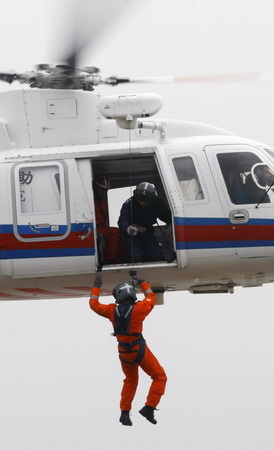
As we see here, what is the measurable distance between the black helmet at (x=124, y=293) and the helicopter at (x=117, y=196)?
0.51 meters

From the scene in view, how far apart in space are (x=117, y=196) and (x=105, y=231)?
499mm

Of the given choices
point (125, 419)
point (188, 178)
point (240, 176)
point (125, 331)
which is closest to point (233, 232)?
point (240, 176)

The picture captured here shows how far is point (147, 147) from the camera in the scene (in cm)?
1519

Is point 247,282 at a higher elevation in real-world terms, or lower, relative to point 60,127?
lower

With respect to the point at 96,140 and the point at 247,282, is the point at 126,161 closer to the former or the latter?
the point at 96,140

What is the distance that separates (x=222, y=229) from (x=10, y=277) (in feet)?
7.97

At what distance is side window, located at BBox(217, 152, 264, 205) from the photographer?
49.3 ft

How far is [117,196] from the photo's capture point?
1569 centimetres

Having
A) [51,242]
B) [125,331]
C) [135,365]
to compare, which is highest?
[51,242]

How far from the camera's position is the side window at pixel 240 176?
15023mm

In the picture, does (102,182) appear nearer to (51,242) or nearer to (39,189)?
(39,189)

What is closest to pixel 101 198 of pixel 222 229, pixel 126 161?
pixel 126 161

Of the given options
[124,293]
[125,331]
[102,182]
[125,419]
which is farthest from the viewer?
[102,182]

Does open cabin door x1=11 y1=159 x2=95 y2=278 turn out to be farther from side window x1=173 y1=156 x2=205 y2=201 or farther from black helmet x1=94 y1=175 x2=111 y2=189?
side window x1=173 y1=156 x2=205 y2=201
